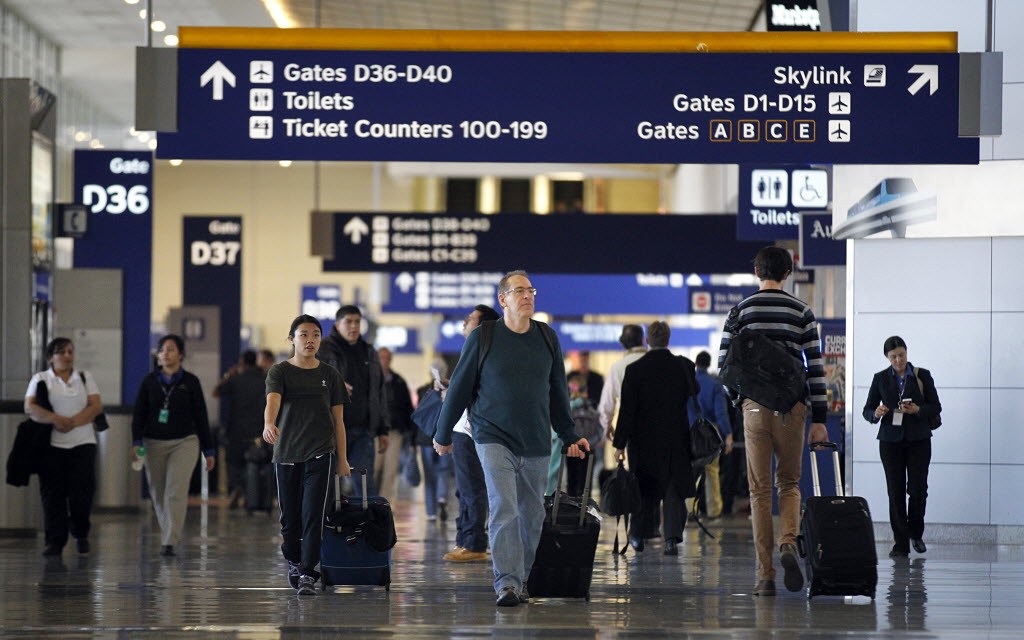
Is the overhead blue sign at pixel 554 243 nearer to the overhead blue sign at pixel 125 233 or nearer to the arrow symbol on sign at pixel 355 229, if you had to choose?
the arrow symbol on sign at pixel 355 229

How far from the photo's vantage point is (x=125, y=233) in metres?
16.1

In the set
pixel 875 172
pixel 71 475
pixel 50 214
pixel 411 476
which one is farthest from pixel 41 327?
pixel 875 172

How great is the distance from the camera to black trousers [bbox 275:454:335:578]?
8.55 m

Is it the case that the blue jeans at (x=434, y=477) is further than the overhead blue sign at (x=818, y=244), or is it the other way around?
the blue jeans at (x=434, y=477)

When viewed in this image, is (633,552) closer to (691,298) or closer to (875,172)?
(875,172)

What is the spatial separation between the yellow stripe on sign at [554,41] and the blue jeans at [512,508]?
258cm

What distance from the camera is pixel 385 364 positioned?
16688 mm

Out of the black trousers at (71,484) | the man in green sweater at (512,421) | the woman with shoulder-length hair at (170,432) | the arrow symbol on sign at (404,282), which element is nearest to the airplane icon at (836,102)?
the man in green sweater at (512,421)

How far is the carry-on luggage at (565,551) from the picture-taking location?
26.5ft

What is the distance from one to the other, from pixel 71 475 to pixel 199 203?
27.6m

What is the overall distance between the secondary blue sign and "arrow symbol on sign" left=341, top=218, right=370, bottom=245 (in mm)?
3048

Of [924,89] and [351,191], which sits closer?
[924,89]

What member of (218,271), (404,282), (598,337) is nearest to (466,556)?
(218,271)

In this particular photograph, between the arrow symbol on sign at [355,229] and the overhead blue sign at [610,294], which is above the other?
the arrow symbol on sign at [355,229]
